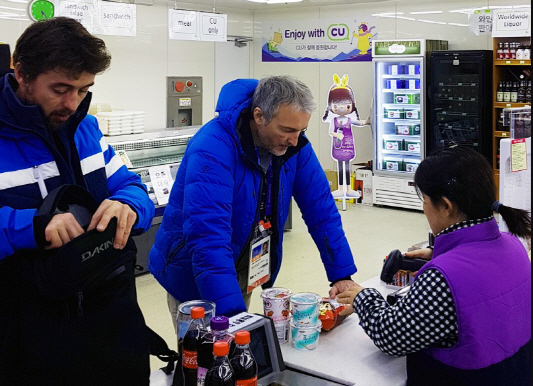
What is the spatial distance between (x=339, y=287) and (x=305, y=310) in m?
0.46

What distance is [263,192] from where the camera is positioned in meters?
2.83

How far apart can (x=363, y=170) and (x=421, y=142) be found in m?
1.08

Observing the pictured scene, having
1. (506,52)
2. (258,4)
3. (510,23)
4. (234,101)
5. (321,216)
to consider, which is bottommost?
(321,216)

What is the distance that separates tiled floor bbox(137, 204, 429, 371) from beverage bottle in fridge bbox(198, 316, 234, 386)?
2.84 metres

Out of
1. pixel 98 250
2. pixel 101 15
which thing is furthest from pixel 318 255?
pixel 98 250

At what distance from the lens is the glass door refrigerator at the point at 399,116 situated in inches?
371

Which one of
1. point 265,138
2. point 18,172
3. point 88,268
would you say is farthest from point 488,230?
point 18,172

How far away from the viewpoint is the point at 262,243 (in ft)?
9.57

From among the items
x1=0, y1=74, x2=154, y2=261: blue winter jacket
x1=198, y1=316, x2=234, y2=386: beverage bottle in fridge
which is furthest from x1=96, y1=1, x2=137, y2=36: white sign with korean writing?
x1=198, y1=316, x2=234, y2=386: beverage bottle in fridge

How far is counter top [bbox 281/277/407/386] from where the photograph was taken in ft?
7.77

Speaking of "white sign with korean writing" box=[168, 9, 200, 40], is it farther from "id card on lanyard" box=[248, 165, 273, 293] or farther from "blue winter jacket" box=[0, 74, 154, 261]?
"blue winter jacket" box=[0, 74, 154, 261]

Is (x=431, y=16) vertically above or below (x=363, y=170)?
above

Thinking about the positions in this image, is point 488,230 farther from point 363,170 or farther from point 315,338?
point 363,170

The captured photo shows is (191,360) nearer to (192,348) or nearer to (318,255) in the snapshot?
(192,348)
